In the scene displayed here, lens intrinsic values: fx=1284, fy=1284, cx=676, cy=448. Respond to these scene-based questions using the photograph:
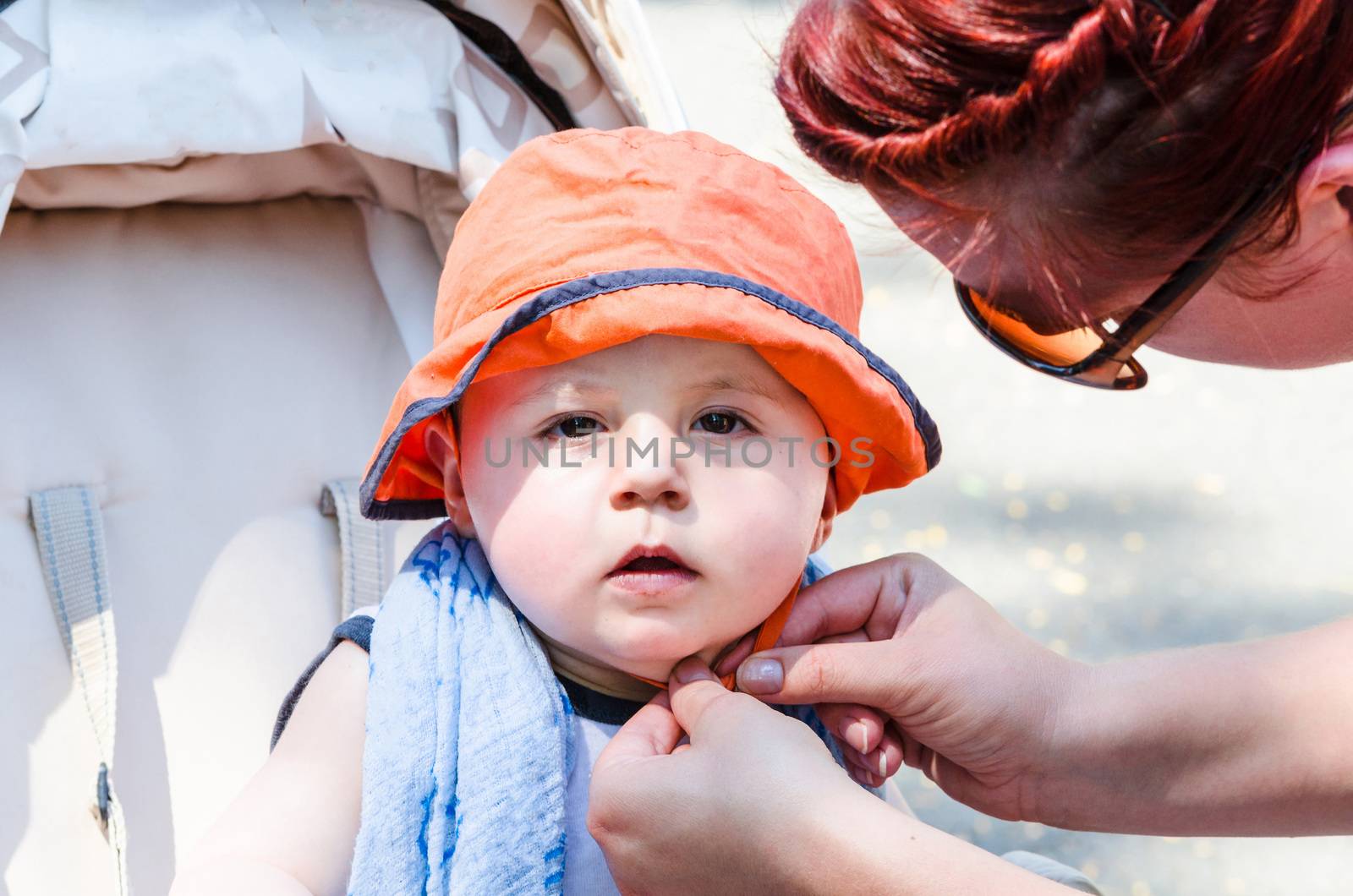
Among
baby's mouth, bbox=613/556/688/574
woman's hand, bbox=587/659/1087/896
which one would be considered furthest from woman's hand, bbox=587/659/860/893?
baby's mouth, bbox=613/556/688/574

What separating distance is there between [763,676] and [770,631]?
0.06m

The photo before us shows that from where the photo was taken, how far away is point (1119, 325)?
927mm

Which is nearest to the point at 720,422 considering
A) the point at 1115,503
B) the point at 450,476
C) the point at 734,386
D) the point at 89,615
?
the point at 734,386

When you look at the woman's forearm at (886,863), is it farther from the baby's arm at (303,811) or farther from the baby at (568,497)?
the baby's arm at (303,811)

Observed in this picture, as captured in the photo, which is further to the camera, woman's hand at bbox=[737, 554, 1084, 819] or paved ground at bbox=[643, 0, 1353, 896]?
paved ground at bbox=[643, 0, 1353, 896]

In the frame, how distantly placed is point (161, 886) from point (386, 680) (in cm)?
38

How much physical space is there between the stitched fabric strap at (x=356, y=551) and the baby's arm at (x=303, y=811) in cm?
26

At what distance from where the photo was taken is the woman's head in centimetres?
72

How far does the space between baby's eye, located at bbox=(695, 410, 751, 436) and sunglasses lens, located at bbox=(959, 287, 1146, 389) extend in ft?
0.67

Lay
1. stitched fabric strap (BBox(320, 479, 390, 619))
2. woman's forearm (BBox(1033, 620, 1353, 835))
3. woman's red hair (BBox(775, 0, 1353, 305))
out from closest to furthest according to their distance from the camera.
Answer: woman's red hair (BBox(775, 0, 1353, 305)) → woman's forearm (BBox(1033, 620, 1353, 835)) → stitched fabric strap (BBox(320, 479, 390, 619))

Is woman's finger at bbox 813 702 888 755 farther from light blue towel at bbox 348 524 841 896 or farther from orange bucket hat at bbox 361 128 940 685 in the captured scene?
light blue towel at bbox 348 524 841 896

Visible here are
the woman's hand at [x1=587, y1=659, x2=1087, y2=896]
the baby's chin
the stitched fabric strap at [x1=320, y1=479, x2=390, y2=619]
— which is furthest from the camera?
the stitched fabric strap at [x1=320, y1=479, x2=390, y2=619]

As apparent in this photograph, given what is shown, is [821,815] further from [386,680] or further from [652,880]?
[386,680]

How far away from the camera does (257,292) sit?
4.33 feet
